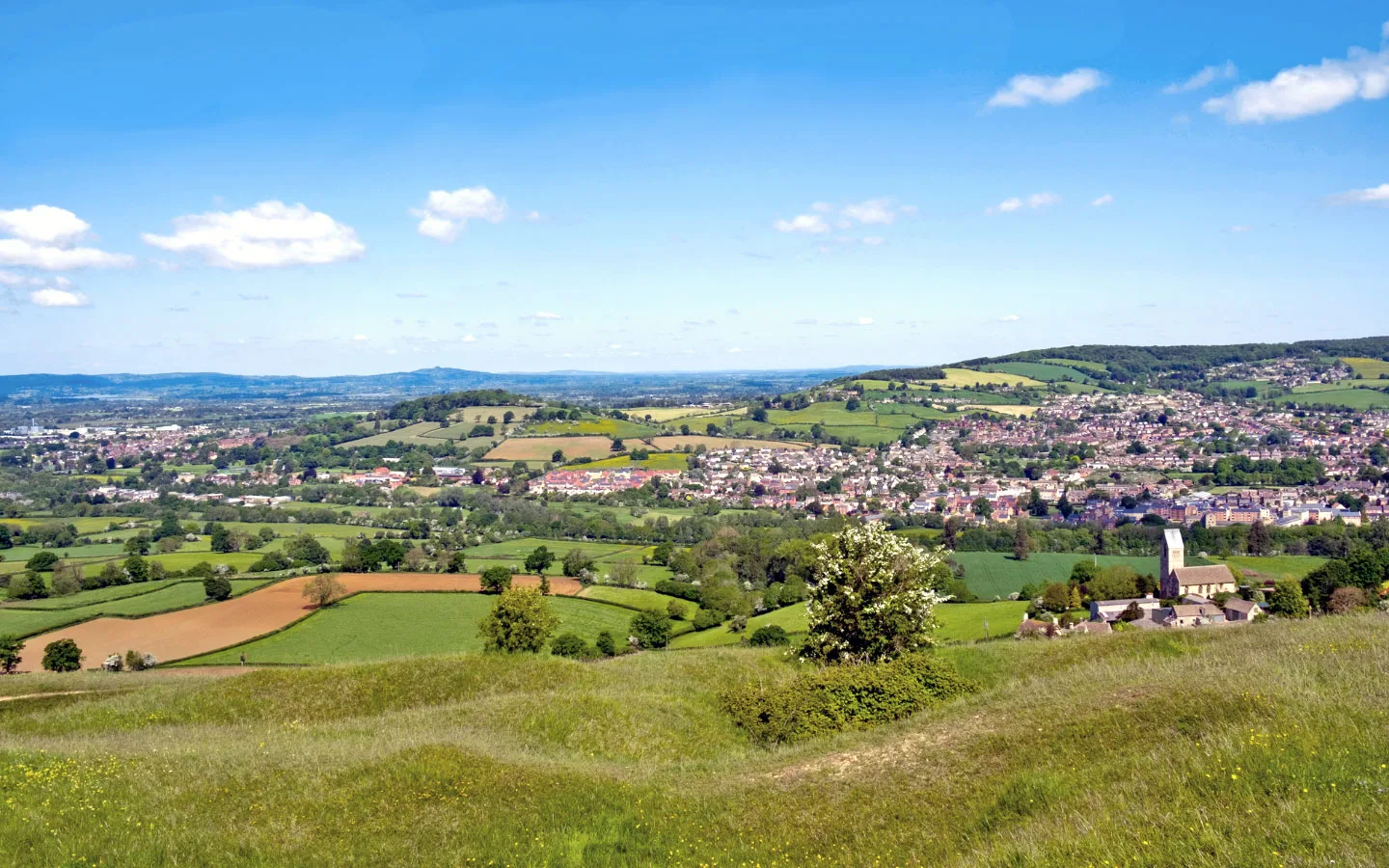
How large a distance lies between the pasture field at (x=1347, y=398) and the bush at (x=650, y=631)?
168 metres

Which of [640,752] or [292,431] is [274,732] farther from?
[292,431]

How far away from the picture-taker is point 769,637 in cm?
4350

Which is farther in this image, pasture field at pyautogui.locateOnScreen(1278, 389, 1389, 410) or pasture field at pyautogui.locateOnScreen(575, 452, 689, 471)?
pasture field at pyautogui.locateOnScreen(1278, 389, 1389, 410)

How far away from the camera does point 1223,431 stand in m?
150

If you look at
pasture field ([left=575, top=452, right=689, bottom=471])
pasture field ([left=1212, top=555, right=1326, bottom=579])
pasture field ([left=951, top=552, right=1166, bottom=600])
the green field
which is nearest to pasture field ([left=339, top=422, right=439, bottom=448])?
pasture field ([left=575, top=452, right=689, bottom=471])

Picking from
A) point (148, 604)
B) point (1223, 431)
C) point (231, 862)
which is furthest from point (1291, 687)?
point (1223, 431)

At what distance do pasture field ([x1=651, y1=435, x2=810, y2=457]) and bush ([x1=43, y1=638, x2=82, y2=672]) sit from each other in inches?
4430

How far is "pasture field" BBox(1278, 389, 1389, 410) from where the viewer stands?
513ft

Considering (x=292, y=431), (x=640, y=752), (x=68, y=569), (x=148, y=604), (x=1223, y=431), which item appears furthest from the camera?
(x=292, y=431)

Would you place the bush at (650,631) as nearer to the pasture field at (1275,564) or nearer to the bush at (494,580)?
the bush at (494,580)

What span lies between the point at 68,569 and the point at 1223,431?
16887 cm

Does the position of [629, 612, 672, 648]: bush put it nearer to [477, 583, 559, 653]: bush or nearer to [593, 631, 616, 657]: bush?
[593, 631, 616, 657]: bush

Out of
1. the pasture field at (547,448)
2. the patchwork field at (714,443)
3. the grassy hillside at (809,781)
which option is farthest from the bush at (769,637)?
the patchwork field at (714,443)

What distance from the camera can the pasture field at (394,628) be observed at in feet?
131
